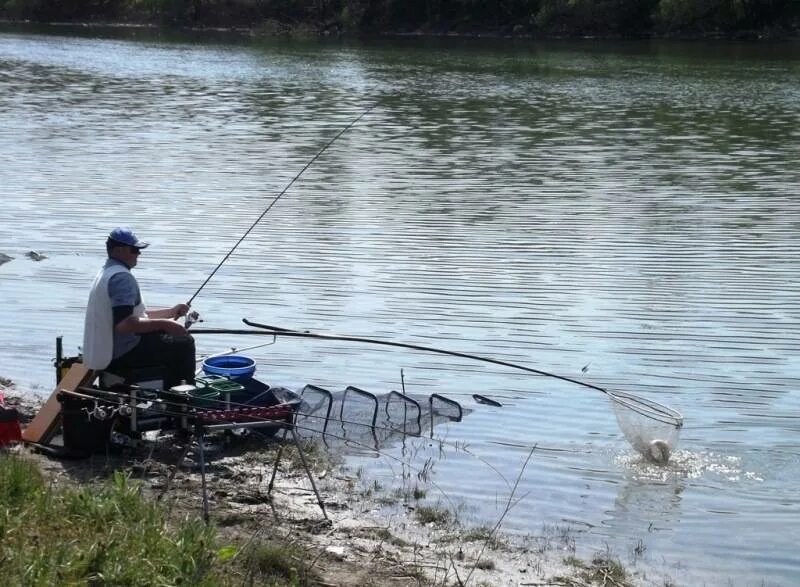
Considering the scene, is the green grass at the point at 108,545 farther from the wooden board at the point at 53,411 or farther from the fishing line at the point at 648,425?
the fishing line at the point at 648,425

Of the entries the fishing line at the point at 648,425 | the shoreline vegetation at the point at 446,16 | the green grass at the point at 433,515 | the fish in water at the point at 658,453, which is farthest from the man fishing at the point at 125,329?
the shoreline vegetation at the point at 446,16

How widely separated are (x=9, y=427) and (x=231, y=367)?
1.38 meters

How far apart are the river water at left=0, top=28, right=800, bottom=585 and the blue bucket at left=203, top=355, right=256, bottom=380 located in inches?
36.3

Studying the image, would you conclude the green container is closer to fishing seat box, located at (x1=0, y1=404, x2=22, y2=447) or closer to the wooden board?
the wooden board

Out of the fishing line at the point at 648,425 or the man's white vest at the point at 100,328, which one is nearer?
the man's white vest at the point at 100,328

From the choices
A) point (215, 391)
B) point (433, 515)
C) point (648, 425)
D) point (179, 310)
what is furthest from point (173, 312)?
point (648, 425)

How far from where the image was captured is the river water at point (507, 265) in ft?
24.1

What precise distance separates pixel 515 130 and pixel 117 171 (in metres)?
8.56

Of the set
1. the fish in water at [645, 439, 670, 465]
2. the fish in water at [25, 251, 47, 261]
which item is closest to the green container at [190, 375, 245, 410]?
the fish in water at [645, 439, 670, 465]

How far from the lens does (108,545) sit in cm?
495

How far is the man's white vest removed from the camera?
6855 millimetres

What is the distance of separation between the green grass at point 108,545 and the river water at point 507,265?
1757 mm

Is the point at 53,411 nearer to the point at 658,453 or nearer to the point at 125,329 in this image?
the point at 125,329

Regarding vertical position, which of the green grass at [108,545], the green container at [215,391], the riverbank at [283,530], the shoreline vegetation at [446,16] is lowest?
the riverbank at [283,530]
